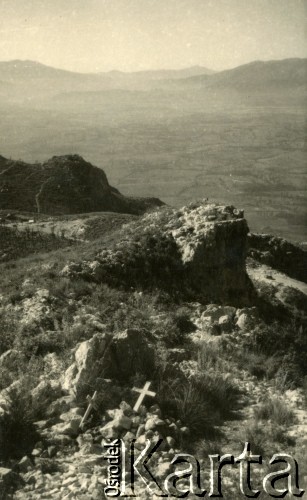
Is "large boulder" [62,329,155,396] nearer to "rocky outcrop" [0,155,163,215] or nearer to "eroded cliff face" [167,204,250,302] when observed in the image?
"eroded cliff face" [167,204,250,302]

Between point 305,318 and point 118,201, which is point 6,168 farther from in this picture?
point 305,318

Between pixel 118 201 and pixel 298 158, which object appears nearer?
pixel 118 201

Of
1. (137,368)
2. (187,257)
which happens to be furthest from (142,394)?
(187,257)

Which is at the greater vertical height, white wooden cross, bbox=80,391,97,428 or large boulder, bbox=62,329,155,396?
large boulder, bbox=62,329,155,396

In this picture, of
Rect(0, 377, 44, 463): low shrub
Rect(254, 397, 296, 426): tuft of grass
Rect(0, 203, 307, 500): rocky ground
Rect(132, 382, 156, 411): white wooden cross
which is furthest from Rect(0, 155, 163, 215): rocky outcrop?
Rect(254, 397, 296, 426): tuft of grass

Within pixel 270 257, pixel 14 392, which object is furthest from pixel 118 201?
pixel 14 392

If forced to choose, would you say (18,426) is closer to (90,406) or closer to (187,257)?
(90,406)
